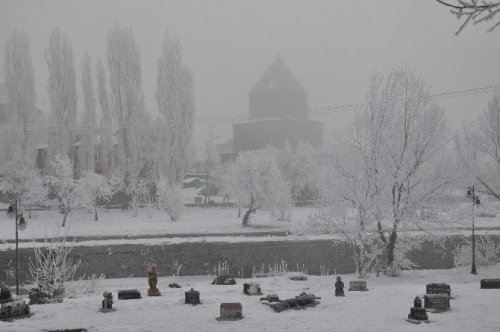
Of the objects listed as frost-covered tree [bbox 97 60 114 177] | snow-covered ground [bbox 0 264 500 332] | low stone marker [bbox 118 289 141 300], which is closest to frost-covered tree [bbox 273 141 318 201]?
frost-covered tree [bbox 97 60 114 177]

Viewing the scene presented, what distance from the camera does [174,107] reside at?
129 ft

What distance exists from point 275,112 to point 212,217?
29.0 m

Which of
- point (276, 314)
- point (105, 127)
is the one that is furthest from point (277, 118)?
point (276, 314)

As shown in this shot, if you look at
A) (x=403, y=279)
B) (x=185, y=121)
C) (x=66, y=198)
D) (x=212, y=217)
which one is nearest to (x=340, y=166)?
(x=403, y=279)

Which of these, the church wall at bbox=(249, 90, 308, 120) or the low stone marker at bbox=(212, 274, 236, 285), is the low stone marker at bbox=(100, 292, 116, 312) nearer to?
the low stone marker at bbox=(212, 274, 236, 285)

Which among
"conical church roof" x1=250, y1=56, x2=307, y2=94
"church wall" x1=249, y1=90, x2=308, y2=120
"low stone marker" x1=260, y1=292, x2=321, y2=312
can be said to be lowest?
"low stone marker" x1=260, y1=292, x2=321, y2=312

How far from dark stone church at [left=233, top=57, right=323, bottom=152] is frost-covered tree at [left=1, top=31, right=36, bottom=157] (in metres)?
29.0

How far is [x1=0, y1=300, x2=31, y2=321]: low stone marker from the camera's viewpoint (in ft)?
35.2

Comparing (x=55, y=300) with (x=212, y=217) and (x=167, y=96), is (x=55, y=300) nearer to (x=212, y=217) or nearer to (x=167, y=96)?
(x=212, y=217)

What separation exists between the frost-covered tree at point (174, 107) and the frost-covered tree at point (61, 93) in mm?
7107

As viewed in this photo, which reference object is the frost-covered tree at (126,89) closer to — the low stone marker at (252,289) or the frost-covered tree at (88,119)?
the frost-covered tree at (88,119)

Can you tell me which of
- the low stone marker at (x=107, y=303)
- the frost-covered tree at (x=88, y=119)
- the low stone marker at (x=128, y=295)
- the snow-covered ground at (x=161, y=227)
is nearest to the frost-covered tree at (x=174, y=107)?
the snow-covered ground at (x=161, y=227)

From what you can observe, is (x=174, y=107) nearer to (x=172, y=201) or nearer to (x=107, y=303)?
(x=172, y=201)

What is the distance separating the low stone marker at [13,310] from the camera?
10742 mm
